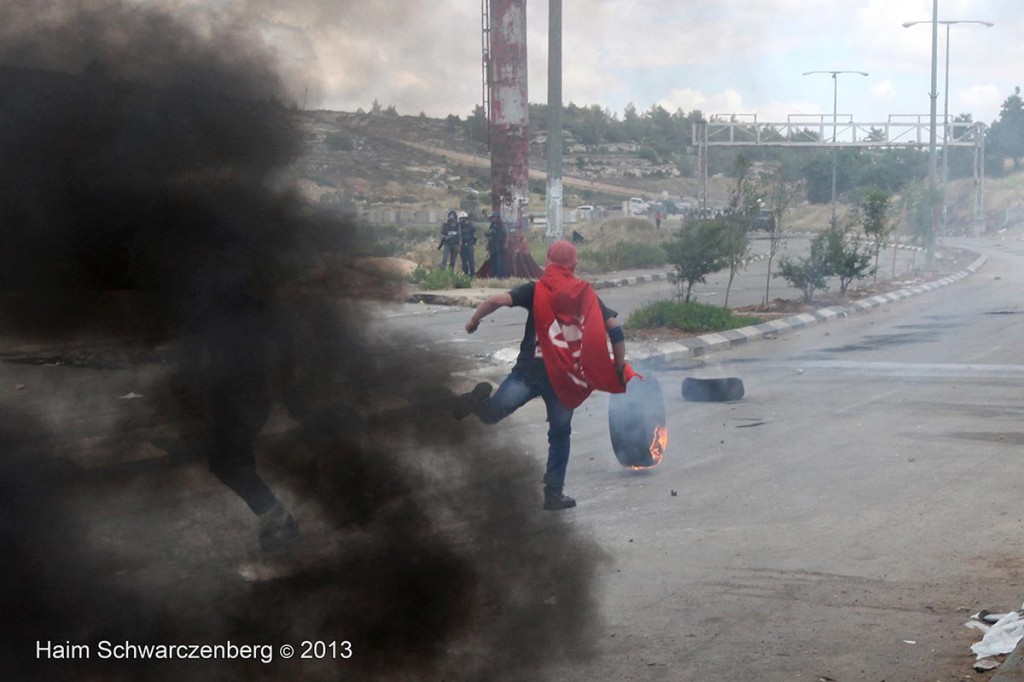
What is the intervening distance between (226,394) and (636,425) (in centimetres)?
407

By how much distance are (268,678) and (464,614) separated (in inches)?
31.4

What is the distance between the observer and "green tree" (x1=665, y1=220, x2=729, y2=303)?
18.3 metres

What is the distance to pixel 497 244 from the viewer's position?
76.0ft

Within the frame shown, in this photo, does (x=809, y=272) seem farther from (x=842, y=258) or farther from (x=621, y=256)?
(x=621, y=256)

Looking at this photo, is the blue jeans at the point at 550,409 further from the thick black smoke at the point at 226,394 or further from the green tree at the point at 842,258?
the green tree at the point at 842,258

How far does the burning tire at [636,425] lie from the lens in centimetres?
802

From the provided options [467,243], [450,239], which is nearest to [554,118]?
[450,239]

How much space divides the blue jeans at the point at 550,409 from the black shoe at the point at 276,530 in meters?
2.25

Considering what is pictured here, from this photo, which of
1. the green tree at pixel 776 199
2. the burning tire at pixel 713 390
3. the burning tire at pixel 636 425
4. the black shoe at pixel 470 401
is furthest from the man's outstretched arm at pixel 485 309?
the green tree at pixel 776 199

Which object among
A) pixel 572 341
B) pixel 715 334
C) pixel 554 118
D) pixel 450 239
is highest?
pixel 554 118

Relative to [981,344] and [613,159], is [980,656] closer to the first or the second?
[981,344]

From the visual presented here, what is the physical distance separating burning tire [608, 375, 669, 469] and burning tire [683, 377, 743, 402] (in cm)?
323

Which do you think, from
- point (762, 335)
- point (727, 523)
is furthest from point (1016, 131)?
point (727, 523)

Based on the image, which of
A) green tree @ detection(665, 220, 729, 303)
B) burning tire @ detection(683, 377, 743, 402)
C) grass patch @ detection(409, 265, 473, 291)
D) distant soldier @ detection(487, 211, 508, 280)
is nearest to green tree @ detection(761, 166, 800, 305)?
green tree @ detection(665, 220, 729, 303)
